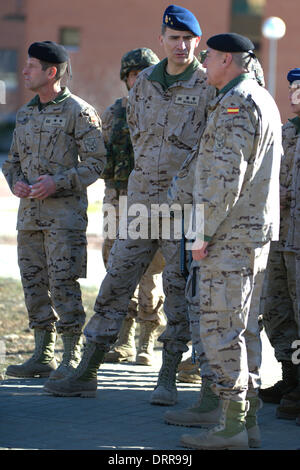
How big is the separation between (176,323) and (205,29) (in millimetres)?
37431

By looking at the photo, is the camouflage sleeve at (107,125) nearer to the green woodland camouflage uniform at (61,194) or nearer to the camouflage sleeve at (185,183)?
the green woodland camouflage uniform at (61,194)

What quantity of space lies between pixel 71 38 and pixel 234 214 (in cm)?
4079

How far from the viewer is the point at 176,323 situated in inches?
237

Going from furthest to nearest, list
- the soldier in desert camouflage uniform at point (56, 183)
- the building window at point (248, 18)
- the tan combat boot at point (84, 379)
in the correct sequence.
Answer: the building window at point (248, 18) → the soldier in desert camouflage uniform at point (56, 183) → the tan combat boot at point (84, 379)

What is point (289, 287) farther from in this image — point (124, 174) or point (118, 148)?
point (118, 148)

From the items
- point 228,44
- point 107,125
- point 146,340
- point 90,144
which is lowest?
point 146,340

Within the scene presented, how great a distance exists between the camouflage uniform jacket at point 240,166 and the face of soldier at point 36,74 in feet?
6.65

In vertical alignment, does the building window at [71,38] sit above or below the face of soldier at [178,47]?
above

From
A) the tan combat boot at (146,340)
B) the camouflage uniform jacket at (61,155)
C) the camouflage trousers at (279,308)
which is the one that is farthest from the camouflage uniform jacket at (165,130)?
the tan combat boot at (146,340)

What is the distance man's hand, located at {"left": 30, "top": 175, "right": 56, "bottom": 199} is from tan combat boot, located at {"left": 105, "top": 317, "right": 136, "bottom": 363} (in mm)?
1658

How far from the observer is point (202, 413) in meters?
5.51

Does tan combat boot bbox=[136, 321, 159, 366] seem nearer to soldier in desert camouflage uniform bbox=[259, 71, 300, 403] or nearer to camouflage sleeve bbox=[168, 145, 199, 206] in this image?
soldier in desert camouflage uniform bbox=[259, 71, 300, 403]

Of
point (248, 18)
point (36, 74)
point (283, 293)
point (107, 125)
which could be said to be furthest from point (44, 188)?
point (248, 18)

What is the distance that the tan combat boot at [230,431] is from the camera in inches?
191
